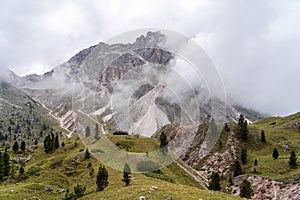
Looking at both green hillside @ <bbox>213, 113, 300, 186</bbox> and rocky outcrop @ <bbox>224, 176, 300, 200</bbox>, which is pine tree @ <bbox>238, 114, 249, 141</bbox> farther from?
rocky outcrop @ <bbox>224, 176, 300, 200</bbox>

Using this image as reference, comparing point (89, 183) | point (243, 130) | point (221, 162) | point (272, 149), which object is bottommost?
point (89, 183)

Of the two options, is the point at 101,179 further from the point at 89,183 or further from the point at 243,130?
the point at 243,130

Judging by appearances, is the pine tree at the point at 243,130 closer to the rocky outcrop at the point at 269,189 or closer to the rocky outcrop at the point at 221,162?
the rocky outcrop at the point at 221,162

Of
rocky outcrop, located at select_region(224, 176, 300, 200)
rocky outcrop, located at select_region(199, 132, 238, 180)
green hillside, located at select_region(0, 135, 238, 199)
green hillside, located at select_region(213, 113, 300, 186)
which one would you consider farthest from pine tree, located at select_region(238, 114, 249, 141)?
green hillside, located at select_region(0, 135, 238, 199)

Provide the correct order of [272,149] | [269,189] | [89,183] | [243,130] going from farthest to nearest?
[243,130]
[272,149]
[269,189]
[89,183]

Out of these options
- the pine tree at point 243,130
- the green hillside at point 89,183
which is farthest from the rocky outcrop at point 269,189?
the pine tree at point 243,130

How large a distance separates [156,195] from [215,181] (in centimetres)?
2652

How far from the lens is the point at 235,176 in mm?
96812

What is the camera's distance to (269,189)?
80.7 m

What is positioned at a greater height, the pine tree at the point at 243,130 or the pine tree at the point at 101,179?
the pine tree at the point at 243,130

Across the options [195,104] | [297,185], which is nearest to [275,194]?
[297,185]

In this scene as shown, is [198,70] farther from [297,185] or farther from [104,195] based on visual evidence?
[297,185]

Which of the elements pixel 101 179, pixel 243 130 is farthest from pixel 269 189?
pixel 243 130

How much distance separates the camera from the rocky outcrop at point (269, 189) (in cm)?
7344
